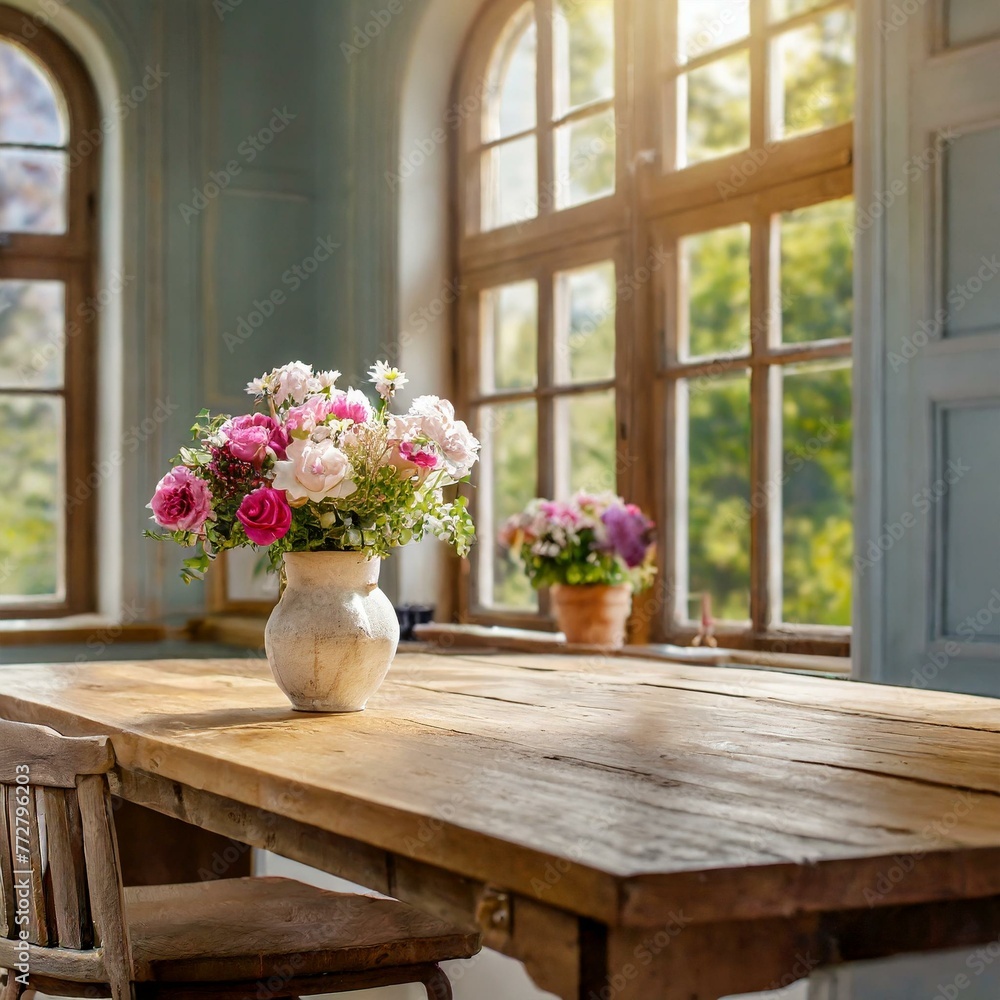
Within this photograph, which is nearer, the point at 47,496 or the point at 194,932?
the point at 194,932

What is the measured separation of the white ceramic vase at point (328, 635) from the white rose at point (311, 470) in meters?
0.15

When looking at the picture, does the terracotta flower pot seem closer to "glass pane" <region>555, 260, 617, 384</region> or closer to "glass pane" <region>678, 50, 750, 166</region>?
"glass pane" <region>555, 260, 617, 384</region>

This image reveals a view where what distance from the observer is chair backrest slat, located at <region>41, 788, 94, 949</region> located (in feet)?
5.60

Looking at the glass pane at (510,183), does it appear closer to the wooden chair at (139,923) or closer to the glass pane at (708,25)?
the glass pane at (708,25)

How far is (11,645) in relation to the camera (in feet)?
16.3

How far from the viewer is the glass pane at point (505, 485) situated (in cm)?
461

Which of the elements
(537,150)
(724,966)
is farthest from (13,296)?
(724,966)

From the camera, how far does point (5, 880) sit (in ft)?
5.99

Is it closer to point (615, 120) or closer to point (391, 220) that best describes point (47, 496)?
point (391, 220)

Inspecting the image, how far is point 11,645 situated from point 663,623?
2.34 m

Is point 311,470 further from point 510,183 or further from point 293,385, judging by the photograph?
point 510,183
